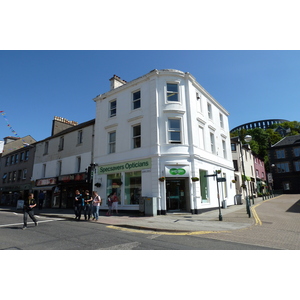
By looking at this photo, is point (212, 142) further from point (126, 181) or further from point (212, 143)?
point (126, 181)

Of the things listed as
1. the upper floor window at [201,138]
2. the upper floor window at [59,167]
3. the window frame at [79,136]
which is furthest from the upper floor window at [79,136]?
the upper floor window at [201,138]

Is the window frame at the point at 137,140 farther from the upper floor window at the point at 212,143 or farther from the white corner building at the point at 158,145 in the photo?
the upper floor window at the point at 212,143

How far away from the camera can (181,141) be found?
16047 mm

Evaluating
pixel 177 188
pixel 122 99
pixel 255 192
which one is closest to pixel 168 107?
pixel 122 99

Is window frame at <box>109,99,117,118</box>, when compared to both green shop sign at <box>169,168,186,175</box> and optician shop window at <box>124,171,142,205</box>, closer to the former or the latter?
optician shop window at <box>124,171,142,205</box>

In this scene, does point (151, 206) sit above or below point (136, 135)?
below

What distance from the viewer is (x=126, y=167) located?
1677 centimetres

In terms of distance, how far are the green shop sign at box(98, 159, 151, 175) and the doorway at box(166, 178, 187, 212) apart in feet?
7.12

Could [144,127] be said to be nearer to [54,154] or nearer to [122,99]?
[122,99]

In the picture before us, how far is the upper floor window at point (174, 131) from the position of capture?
1605 cm

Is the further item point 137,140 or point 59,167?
point 59,167

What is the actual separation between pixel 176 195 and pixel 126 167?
15.0ft

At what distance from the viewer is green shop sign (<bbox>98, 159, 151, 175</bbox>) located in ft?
51.7

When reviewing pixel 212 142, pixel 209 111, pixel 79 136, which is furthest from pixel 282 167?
pixel 79 136
